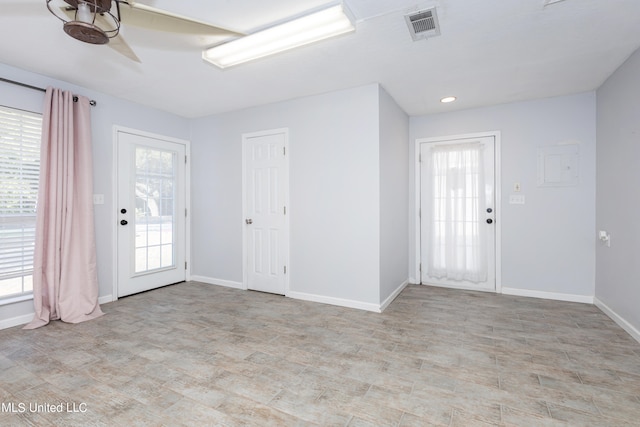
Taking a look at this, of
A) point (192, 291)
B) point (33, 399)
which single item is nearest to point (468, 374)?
point (33, 399)

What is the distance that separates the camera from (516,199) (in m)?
4.01

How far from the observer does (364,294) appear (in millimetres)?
3494

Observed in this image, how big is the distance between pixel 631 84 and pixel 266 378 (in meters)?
3.91

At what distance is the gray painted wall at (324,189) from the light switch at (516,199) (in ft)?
6.35

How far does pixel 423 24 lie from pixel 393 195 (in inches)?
79.7

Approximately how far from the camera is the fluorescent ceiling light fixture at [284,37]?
7.06 feet

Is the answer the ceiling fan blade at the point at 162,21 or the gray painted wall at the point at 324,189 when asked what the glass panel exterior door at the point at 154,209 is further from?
the ceiling fan blade at the point at 162,21

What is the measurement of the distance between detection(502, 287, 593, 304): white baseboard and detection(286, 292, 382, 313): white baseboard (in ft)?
6.34

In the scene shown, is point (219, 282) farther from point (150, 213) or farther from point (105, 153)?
point (105, 153)

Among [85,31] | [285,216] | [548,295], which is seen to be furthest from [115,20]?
[548,295]

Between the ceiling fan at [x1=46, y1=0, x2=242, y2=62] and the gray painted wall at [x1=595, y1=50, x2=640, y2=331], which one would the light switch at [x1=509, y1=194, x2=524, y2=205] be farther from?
the ceiling fan at [x1=46, y1=0, x2=242, y2=62]

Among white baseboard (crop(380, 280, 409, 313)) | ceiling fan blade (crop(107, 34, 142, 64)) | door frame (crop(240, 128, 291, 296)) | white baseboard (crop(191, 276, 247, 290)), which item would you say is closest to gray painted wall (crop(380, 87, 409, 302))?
white baseboard (crop(380, 280, 409, 313))

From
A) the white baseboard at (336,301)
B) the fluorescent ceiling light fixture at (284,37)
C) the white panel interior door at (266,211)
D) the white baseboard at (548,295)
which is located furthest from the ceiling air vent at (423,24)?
the white baseboard at (548,295)

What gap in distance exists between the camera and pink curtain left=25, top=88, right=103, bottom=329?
121 inches
